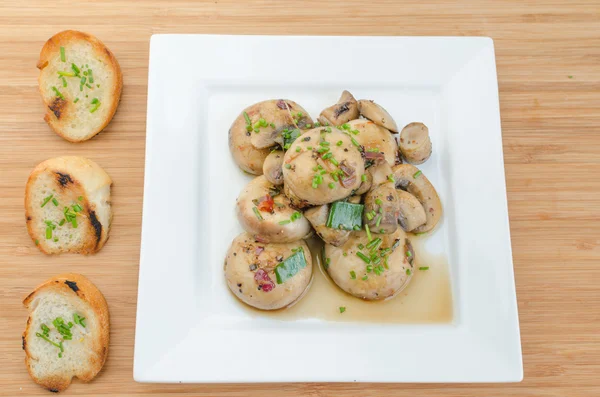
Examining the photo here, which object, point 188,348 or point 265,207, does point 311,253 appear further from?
point 188,348

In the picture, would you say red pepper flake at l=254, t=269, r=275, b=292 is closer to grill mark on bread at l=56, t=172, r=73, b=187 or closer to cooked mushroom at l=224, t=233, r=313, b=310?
cooked mushroom at l=224, t=233, r=313, b=310

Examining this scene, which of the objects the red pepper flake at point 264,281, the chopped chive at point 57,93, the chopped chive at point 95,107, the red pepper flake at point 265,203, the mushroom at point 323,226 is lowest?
the red pepper flake at point 264,281

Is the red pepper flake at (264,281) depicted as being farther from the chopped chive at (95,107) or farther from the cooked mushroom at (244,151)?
the chopped chive at (95,107)

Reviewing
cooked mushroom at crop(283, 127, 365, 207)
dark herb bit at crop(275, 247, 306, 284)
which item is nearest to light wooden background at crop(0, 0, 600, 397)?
dark herb bit at crop(275, 247, 306, 284)

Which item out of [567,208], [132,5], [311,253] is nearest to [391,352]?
[311,253]

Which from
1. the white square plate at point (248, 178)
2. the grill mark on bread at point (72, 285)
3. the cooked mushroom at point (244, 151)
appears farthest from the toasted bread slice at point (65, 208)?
the cooked mushroom at point (244, 151)
